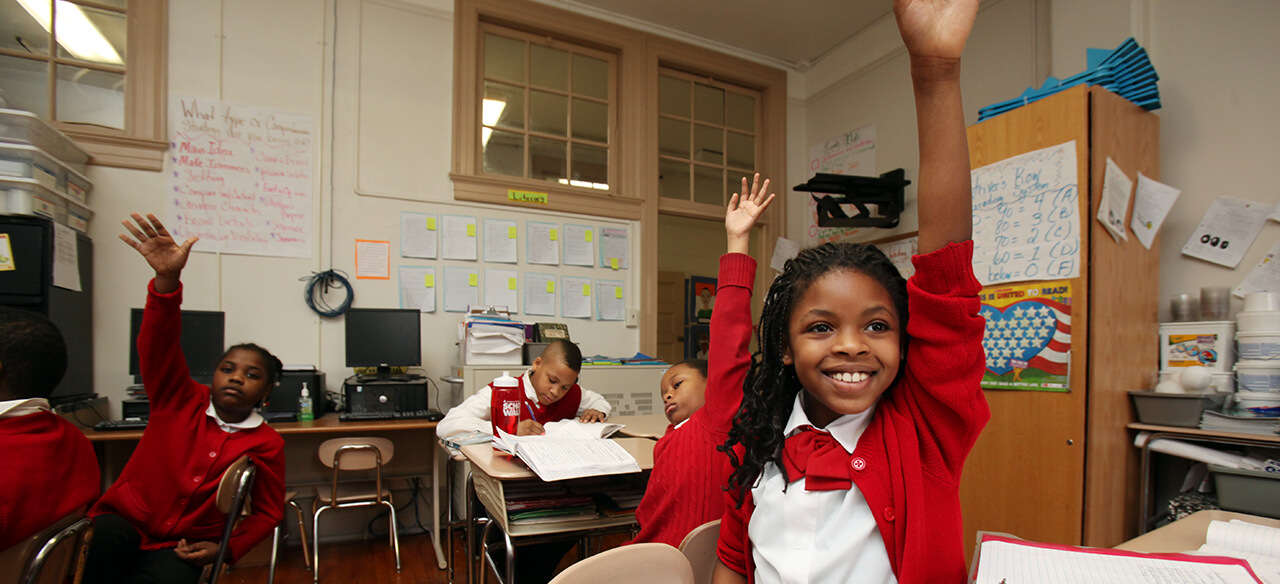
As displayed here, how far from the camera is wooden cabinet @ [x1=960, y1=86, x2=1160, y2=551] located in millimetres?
2236

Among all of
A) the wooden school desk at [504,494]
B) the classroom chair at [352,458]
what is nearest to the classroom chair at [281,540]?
the classroom chair at [352,458]

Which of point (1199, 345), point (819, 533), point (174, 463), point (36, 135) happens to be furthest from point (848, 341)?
point (36, 135)

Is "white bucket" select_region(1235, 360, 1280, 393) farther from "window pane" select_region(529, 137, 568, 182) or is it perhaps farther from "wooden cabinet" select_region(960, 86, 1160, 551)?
"window pane" select_region(529, 137, 568, 182)

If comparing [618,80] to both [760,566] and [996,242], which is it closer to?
[996,242]

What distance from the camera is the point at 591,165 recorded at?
426cm

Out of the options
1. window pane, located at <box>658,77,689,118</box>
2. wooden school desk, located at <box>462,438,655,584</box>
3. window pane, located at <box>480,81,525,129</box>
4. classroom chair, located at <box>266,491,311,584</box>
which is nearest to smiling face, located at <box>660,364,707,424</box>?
wooden school desk, located at <box>462,438,655,584</box>

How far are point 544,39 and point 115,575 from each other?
3660mm

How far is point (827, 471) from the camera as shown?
0.79m

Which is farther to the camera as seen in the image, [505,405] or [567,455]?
[505,405]

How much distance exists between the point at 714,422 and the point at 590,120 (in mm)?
3456

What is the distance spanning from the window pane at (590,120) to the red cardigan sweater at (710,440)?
316cm

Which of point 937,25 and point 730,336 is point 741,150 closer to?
Answer: point 730,336

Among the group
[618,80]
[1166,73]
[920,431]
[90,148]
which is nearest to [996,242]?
[1166,73]

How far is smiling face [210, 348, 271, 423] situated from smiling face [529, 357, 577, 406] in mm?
958
